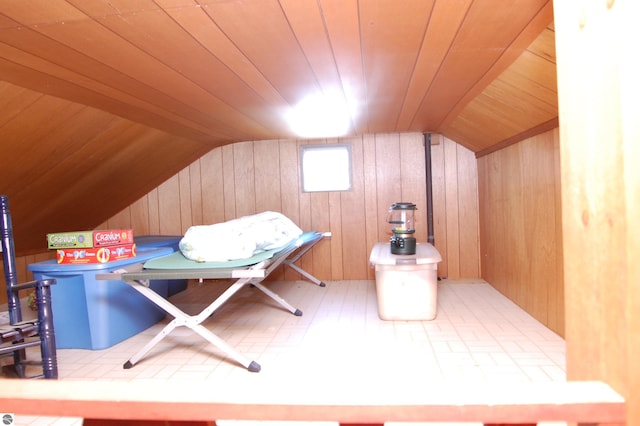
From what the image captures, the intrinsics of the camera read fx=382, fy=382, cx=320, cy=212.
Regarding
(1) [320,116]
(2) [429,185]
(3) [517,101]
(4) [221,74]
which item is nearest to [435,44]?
(3) [517,101]

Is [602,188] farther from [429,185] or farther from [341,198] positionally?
[341,198]

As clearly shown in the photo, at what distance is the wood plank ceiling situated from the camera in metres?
1.31

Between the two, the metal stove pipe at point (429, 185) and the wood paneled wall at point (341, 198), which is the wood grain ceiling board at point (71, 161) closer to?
the wood paneled wall at point (341, 198)

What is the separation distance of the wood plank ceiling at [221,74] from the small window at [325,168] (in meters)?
0.79

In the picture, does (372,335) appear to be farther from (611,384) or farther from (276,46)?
(611,384)

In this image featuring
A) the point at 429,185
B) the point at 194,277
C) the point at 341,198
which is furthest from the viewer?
the point at 341,198

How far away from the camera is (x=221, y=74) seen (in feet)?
6.23

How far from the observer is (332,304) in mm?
3250

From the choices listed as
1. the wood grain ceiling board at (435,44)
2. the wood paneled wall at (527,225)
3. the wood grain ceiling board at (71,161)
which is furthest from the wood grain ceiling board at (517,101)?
the wood grain ceiling board at (71,161)

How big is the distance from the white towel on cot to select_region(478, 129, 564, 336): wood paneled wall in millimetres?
1729

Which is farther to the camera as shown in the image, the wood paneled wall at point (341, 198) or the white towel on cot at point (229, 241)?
the wood paneled wall at point (341, 198)

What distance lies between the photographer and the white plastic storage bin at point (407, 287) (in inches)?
106

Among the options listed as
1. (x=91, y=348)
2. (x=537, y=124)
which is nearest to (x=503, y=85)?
(x=537, y=124)

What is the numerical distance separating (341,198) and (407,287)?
1534 millimetres
